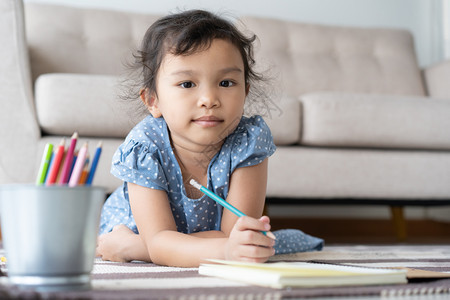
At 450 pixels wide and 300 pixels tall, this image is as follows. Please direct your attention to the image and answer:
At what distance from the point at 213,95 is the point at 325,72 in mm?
1549

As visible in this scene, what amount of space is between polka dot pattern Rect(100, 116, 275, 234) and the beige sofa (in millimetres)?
346

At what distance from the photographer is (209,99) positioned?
874 millimetres

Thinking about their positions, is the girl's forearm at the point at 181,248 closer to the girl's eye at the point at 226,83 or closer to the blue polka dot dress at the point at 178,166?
the blue polka dot dress at the point at 178,166

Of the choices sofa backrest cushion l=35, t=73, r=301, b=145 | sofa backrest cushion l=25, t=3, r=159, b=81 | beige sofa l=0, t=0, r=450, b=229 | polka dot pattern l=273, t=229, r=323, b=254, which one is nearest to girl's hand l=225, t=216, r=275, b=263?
polka dot pattern l=273, t=229, r=323, b=254

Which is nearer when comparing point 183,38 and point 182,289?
point 182,289

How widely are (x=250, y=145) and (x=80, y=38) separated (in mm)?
1338

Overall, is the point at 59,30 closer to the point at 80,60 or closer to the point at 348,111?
the point at 80,60

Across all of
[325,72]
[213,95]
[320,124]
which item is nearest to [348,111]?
[320,124]

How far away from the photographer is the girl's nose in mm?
874

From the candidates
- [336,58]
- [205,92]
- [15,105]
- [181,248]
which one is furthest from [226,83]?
[336,58]

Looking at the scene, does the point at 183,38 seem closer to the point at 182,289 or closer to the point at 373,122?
the point at 182,289

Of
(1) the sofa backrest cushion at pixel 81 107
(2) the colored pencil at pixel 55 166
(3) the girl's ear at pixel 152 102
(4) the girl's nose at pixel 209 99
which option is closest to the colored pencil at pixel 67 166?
(2) the colored pencil at pixel 55 166

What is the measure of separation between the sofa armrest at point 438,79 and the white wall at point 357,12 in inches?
15.7

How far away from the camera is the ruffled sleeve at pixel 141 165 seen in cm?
91
